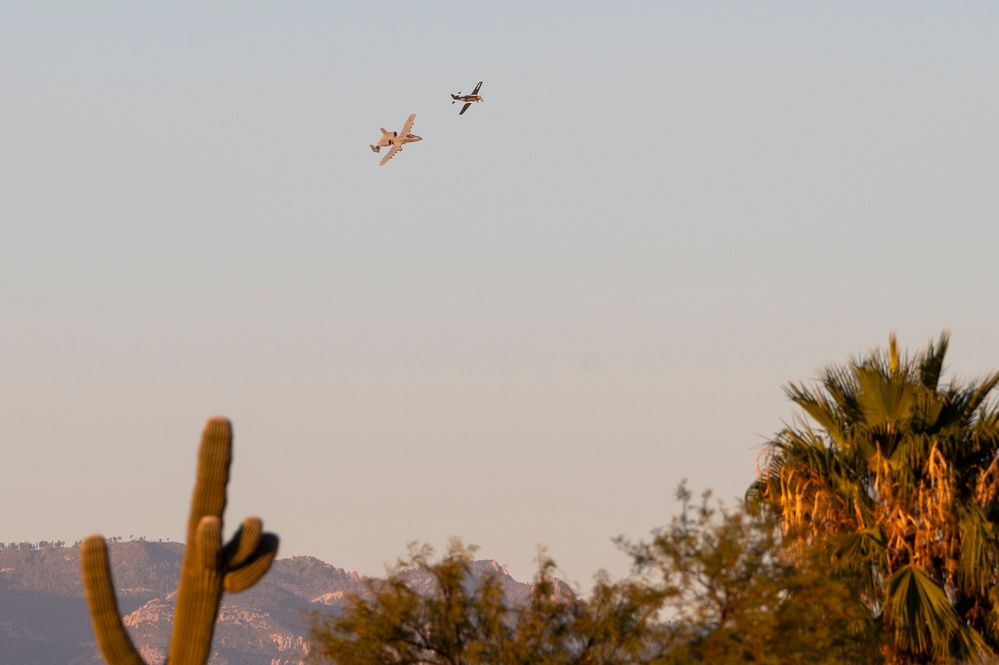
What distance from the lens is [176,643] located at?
2211 centimetres

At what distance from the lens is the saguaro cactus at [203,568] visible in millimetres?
21812

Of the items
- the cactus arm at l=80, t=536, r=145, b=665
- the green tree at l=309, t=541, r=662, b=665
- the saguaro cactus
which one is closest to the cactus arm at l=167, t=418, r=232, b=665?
the saguaro cactus

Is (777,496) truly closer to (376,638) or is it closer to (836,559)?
(836,559)

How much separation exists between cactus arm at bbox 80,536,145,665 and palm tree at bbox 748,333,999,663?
1011 cm

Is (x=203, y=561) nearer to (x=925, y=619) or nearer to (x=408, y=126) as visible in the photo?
(x=925, y=619)

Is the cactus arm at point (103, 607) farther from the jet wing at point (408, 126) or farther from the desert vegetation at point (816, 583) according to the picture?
the jet wing at point (408, 126)

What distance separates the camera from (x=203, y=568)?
2178 cm

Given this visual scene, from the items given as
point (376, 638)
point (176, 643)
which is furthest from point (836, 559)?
point (176, 643)

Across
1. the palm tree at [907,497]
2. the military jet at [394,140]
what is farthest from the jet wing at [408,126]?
the palm tree at [907,497]

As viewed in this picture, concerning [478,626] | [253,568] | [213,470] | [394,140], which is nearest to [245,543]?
[253,568]

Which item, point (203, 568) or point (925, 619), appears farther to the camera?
point (925, 619)

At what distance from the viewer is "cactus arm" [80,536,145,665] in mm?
21828

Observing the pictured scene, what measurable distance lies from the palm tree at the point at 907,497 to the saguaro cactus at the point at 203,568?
8489mm

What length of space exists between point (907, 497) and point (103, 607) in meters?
12.1
